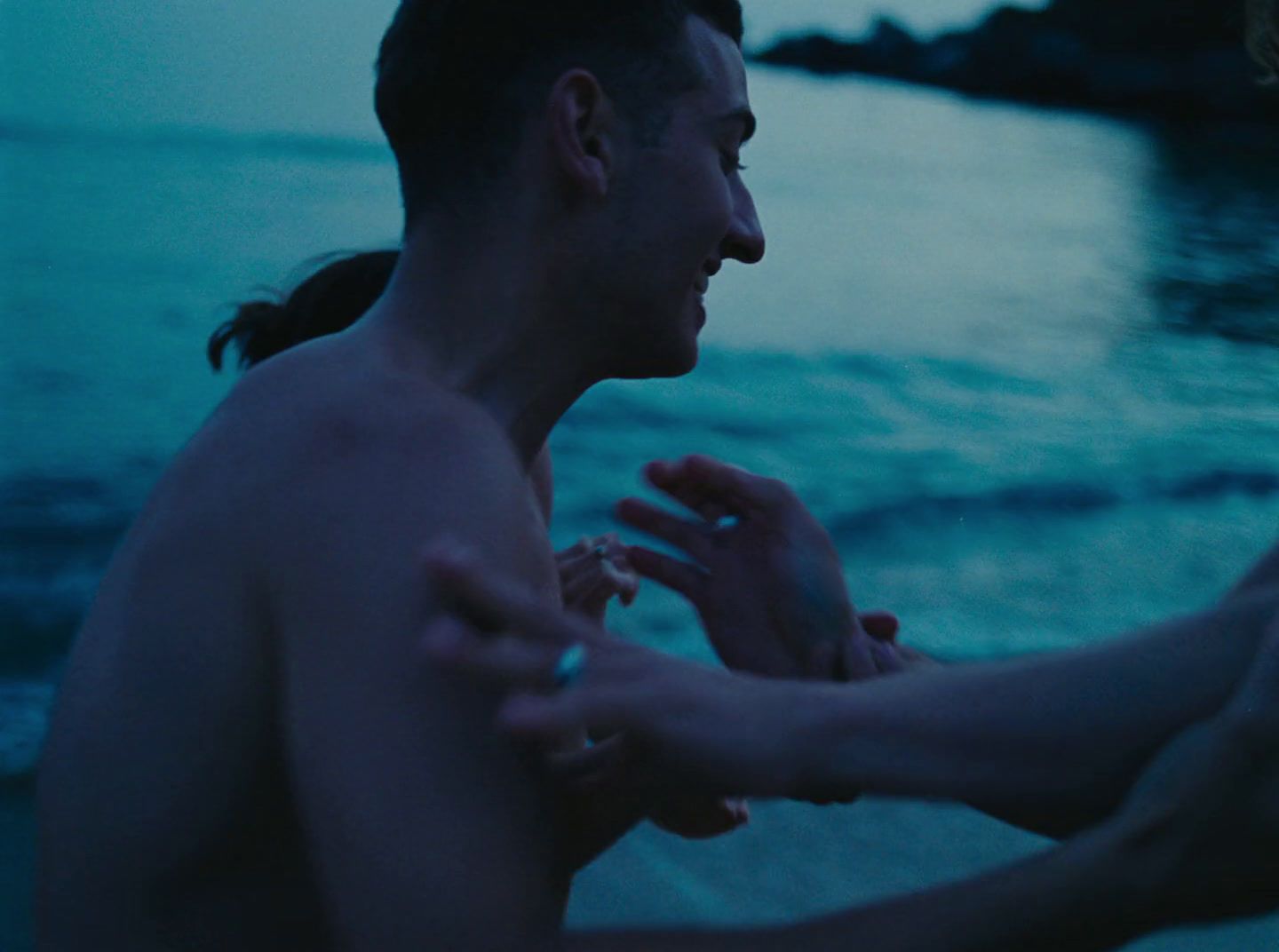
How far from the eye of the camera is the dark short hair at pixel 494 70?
1.60 meters

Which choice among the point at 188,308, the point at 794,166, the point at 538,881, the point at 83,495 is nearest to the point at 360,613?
the point at 538,881

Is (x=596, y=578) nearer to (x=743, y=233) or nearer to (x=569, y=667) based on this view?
(x=743, y=233)

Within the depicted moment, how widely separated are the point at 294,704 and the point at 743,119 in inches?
39.0

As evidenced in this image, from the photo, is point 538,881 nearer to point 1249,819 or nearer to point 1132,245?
point 1249,819

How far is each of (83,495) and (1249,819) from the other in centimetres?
592

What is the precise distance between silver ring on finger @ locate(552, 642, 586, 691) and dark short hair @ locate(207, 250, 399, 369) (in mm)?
1109

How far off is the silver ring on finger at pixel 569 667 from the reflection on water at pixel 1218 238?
1175 cm

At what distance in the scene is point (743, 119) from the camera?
1.79m

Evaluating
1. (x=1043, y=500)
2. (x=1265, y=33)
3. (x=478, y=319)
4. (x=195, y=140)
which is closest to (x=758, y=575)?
(x=478, y=319)

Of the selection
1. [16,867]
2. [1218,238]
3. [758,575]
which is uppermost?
[758,575]

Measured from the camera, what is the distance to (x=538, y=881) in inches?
46.8

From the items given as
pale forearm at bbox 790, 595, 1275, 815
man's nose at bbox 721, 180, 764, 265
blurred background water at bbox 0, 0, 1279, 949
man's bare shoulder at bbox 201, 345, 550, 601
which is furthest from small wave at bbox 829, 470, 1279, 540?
man's bare shoulder at bbox 201, 345, 550, 601

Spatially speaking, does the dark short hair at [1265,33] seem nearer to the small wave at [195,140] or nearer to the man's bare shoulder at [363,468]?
the man's bare shoulder at [363,468]

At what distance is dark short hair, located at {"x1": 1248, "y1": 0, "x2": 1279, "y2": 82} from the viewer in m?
2.12
